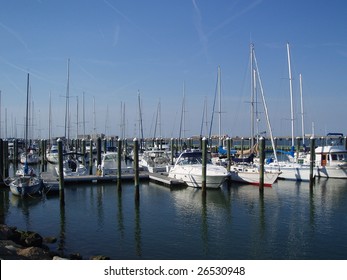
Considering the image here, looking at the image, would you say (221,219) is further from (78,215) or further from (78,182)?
(78,182)

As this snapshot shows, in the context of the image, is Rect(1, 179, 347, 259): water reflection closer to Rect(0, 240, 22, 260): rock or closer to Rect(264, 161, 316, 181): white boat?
Rect(0, 240, 22, 260): rock

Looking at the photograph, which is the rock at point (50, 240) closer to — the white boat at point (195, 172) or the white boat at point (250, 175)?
the white boat at point (195, 172)

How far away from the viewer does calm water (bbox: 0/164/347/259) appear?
1426cm

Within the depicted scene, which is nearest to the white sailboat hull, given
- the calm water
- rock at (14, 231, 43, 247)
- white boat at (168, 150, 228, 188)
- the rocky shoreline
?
white boat at (168, 150, 228, 188)

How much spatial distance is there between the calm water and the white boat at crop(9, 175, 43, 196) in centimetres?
64

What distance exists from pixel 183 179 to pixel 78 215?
10.6 meters

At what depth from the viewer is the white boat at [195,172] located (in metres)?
27.2

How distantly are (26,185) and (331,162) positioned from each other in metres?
26.7

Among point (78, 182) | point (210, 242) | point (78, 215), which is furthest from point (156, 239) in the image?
point (78, 182)

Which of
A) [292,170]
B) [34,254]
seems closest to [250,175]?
[292,170]

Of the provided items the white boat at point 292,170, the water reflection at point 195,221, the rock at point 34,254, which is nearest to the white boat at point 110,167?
the water reflection at point 195,221
